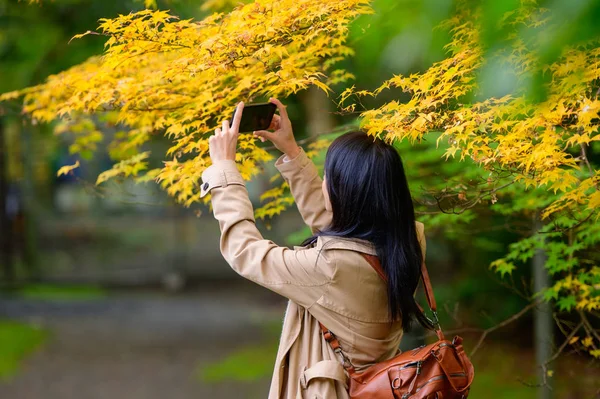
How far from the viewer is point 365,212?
2.08 metres

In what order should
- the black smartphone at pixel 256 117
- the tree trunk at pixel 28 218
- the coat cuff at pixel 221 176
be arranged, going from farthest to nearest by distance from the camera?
the tree trunk at pixel 28 218, the black smartphone at pixel 256 117, the coat cuff at pixel 221 176

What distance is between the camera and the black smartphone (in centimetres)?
241

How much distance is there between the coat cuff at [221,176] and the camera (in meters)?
2.16

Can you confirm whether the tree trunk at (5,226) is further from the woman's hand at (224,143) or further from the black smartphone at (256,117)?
the woman's hand at (224,143)

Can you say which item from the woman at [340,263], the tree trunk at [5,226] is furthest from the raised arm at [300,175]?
the tree trunk at [5,226]

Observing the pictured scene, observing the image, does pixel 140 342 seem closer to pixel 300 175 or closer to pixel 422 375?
pixel 300 175

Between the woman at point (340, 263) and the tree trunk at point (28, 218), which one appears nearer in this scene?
the woman at point (340, 263)

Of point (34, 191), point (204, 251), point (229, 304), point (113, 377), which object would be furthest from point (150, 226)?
point (113, 377)

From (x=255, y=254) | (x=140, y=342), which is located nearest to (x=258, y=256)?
(x=255, y=254)

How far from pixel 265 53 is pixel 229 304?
28.6ft

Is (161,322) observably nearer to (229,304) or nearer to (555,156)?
(229,304)

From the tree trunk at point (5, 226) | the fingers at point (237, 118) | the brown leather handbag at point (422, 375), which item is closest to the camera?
the brown leather handbag at point (422, 375)

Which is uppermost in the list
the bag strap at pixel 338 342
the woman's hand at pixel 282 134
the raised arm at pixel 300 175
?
the woman's hand at pixel 282 134

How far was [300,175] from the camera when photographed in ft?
8.60
